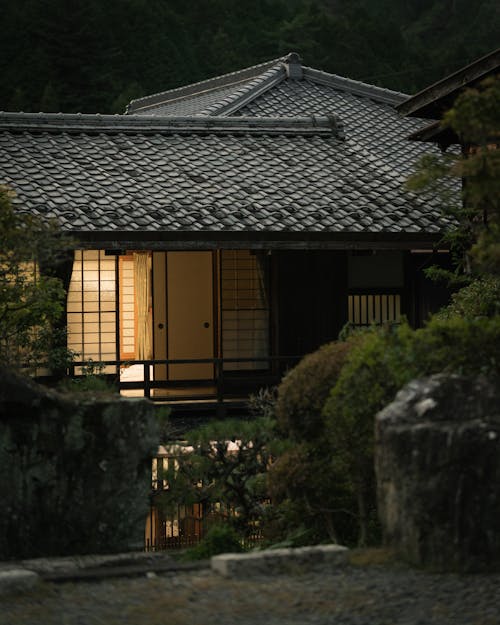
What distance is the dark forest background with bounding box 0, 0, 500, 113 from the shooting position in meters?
43.2

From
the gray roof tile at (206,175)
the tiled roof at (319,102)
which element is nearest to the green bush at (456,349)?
the gray roof tile at (206,175)

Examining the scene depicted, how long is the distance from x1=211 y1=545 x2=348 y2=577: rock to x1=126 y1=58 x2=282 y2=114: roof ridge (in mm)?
22269

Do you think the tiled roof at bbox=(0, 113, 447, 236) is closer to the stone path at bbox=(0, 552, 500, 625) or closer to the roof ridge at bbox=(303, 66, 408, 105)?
the roof ridge at bbox=(303, 66, 408, 105)

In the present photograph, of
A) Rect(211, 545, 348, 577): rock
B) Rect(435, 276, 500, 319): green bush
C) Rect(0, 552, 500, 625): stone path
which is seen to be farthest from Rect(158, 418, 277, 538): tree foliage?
Rect(435, 276, 500, 319): green bush

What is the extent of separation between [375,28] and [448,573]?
46.7 metres

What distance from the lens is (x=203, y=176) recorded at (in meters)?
19.0

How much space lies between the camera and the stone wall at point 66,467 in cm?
794

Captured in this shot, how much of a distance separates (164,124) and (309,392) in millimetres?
13087

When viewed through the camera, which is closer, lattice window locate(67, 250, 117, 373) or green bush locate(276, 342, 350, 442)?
green bush locate(276, 342, 350, 442)

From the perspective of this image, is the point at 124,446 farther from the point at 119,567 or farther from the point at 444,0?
the point at 444,0

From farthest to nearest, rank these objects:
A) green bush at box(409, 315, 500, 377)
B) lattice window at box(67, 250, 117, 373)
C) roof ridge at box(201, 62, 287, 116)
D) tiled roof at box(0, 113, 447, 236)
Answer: roof ridge at box(201, 62, 287, 116) < lattice window at box(67, 250, 117, 373) < tiled roof at box(0, 113, 447, 236) < green bush at box(409, 315, 500, 377)

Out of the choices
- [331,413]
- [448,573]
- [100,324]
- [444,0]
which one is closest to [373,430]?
[331,413]

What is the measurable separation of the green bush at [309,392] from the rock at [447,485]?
1539 mm

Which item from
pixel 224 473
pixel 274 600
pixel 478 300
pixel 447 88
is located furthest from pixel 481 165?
pixel 447 88
